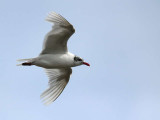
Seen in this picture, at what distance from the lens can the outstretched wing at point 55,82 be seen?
60.1ft

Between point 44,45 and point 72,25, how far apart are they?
1.54 meters

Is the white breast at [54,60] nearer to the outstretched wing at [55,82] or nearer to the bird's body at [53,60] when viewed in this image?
the bird's body at [53,60]

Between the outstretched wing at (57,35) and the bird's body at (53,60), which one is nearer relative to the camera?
the outstretched wing at (57,35)

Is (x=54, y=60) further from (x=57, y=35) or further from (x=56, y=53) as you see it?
(x=57, y=35)

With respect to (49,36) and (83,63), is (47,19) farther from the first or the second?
(83,63)

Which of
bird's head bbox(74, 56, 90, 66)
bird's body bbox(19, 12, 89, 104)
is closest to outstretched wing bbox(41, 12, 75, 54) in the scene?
bird's body bbox(19, 12, 89, 104)

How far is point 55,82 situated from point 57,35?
2.86m

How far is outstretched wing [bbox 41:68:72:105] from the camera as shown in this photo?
18.3 meters

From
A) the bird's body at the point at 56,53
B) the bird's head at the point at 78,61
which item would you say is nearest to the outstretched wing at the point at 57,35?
the bird's body at the point at 56,53

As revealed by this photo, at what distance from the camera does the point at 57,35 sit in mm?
16891

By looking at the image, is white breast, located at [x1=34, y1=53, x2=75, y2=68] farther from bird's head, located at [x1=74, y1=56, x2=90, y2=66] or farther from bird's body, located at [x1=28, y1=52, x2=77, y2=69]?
bird's head, located at [x1=74, y1=56, x2=90, y2=66]

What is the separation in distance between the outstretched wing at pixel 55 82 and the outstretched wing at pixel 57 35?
1758mm

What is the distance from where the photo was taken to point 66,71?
19000 millimetres

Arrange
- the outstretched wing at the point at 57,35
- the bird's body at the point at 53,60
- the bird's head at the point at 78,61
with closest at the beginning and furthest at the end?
the outstretched wing at the point at 57,35 → the bird's body at the point at 53,60 → the bird's head at the point at 78,61
